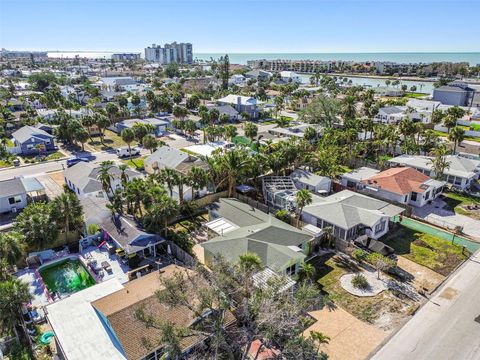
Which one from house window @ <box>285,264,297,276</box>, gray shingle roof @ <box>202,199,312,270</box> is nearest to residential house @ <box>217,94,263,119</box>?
gray shingle roof @ <box>202,199,312,270</box>

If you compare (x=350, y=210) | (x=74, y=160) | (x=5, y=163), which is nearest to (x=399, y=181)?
(x=350, y=210)

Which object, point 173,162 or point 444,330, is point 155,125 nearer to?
point 173,162

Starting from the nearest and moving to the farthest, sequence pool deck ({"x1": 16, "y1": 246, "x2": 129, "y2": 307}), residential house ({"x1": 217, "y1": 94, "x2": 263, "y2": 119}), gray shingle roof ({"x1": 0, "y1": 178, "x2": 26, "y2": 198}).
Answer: pool deck ({"x1": 16, "y1": 246, "x2": 129, "y2": 307})
gray shingle roof ({"x1": 0, "y1": 178, "x2": 26, "y2": 198})
residential house ({"x1": 217, "y1": 94, "x2": 263, "y2": 119})

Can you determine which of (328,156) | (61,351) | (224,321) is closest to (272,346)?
(224,321)

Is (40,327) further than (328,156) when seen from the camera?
No

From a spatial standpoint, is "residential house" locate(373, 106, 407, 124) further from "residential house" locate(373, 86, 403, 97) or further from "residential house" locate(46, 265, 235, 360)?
"residential house" locate(46, 265, 235, 360)

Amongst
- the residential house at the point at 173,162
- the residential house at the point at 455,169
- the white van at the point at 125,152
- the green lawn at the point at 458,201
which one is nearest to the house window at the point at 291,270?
the residential house at the point at 173,162

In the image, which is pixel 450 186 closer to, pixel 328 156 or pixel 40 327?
pixel 328 156
